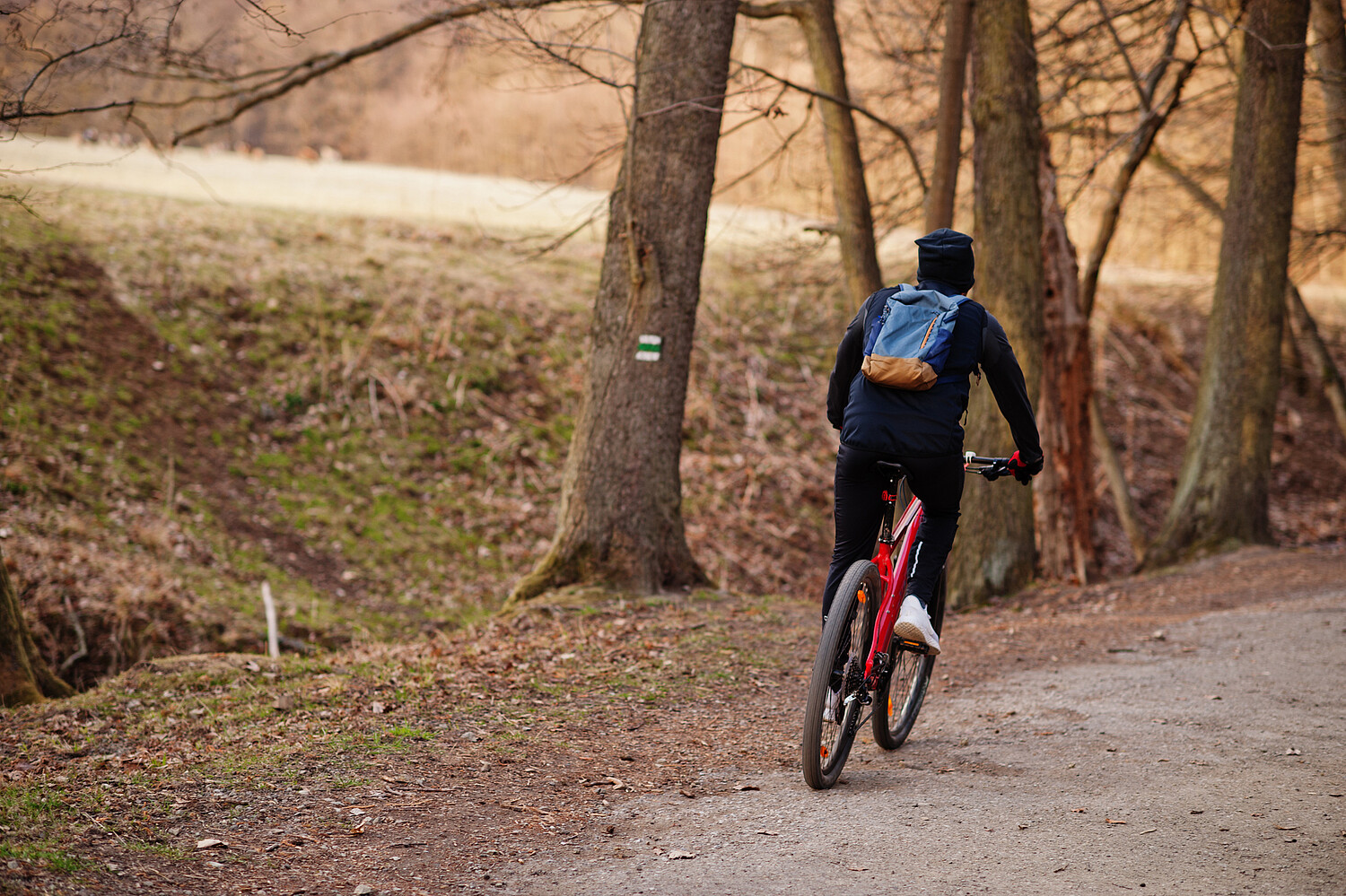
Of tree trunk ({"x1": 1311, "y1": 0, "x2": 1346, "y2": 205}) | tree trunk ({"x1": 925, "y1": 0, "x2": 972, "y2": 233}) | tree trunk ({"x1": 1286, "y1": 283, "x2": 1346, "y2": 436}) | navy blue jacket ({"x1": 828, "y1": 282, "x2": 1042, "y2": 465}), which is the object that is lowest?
navy blue jacket ({"x1": 828, "y1": 282, "x2": 1042, "y2": 465})

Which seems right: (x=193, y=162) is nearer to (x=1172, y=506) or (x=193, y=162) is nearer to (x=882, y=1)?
(x=882, y=1)

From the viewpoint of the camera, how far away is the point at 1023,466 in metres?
4.17

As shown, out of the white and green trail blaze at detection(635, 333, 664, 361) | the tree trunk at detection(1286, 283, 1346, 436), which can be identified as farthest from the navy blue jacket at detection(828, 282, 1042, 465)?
the tree trunk at detection(1286, 283, 1346, 436)

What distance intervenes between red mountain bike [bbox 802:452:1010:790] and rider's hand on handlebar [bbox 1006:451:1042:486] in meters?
0.04

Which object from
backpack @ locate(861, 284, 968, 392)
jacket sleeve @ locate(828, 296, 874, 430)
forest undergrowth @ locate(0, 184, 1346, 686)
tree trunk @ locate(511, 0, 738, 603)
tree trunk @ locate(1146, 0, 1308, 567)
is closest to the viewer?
backpack @ locate(861, 284, 968, 392)

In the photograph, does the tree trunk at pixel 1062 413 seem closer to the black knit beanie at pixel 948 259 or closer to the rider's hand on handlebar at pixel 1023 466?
the rider's hand on handlebar at pixel 1023 466

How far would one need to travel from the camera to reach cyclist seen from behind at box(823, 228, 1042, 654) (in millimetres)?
3990

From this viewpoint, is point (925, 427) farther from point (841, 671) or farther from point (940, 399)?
point (841, 671)

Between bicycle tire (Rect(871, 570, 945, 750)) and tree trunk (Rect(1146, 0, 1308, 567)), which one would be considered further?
tree trunk (Rect(1146, 0, 1308, 567))

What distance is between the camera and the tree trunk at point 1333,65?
12164 millimetres

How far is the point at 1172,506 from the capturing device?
399 inches

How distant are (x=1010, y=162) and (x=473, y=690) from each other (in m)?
6.85

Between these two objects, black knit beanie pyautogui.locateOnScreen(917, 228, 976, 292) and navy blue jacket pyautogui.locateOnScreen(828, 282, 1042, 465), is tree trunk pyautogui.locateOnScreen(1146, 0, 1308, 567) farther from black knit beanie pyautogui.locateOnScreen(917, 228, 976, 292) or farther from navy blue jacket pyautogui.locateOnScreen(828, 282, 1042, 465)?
black knit beanie pyautogui.locateOnScreen(917, 228, 976, 292)

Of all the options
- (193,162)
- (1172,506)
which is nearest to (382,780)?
(1172,506)
